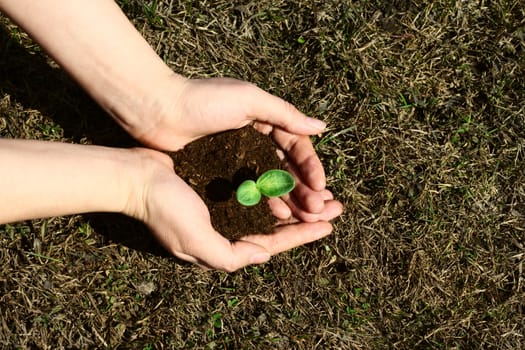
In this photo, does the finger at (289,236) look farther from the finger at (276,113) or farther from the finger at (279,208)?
the finger at (276,113)

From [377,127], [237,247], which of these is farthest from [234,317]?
[377,127]

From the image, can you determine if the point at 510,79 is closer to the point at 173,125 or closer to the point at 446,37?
the point at 446,37

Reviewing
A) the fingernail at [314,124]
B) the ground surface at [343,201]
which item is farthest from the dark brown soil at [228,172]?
the ground surface at [343,201]

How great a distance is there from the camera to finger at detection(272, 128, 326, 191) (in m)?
2.84

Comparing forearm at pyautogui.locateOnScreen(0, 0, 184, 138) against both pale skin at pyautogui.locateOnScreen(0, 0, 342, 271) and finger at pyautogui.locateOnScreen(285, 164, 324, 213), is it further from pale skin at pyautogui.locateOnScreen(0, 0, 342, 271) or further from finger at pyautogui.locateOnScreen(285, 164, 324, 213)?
finger at pyautogui.locateOnScreen(285, 164, 324, 213)

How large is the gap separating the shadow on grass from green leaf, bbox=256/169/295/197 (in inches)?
37.8

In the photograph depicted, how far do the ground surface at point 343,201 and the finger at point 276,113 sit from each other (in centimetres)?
45

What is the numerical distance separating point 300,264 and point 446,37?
1677 millimetres

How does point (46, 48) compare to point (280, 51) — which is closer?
point (46, 48)

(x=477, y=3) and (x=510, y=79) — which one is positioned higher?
(x=477, y=3)

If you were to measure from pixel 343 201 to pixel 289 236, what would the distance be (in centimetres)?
53

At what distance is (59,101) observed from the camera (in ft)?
10.7

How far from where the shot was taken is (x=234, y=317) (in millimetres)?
3164

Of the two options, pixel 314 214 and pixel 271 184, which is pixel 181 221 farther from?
pixel 314 214
